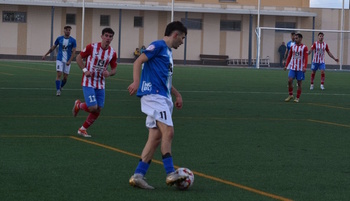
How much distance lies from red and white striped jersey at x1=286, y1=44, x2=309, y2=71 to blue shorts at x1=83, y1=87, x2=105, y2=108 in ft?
37.2

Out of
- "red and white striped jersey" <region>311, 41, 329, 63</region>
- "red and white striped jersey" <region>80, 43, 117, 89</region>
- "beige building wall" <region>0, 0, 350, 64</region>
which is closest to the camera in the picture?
"red and white striped jersey" <region>80, 43, 117, 89</region>

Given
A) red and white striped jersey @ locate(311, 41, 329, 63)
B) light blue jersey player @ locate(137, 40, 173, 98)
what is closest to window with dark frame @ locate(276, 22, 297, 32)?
red and white striped jersey @ locate(311, 41, 329, 63)

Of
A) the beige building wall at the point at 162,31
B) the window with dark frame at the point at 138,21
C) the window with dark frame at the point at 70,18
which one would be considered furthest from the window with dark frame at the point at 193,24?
the window with dark frame at the point at 70,18

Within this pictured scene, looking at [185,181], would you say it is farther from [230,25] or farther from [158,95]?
[230,25]

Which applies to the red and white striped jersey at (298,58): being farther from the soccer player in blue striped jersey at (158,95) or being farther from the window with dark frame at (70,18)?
the window with dark frame at (70,18)

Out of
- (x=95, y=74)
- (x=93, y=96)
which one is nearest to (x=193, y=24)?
(x=95, y=74)

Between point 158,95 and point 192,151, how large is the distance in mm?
3601

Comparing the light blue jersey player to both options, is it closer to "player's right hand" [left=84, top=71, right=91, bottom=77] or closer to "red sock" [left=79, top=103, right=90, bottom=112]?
"player's right hand" [left=84, top=71, right=91, bottom=77]

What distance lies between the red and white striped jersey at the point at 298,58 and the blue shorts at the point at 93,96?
11.3 m

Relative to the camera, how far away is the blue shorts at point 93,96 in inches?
602

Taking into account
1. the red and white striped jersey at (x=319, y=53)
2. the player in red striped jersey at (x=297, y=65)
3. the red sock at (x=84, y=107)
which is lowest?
the red sock at (x=84, y=107)

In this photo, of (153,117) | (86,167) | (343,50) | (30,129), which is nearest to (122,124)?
(30,129)

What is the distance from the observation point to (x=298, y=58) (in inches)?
1022

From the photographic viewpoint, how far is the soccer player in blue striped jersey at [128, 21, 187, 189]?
31.5ft
